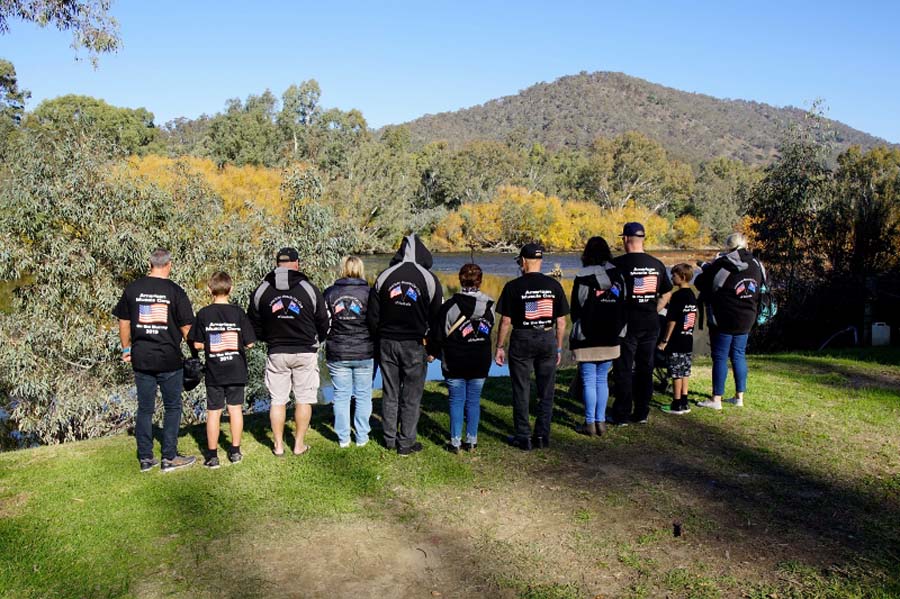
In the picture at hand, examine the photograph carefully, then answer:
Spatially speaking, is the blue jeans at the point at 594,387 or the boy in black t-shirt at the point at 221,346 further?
the blue jeans at the point at 594,387

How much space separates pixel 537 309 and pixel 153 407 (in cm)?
344

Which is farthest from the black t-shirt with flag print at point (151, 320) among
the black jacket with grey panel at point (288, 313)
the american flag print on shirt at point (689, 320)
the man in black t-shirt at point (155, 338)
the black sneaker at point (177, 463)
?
the american flag print on shirt at point (689, 320)

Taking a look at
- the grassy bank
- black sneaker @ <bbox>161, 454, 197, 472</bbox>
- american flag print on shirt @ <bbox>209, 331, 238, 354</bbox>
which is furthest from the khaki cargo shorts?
black sneaker @ <bbox>161, 454, 197, 472</bbox>

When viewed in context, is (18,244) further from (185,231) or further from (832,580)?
(832,580)

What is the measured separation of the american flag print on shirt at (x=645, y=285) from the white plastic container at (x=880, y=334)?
10.1 meters

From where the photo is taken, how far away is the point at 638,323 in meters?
6.74

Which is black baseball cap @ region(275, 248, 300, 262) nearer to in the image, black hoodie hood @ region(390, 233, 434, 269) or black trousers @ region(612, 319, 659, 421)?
black hoodie hood @ region(390, 233, 434, 269)

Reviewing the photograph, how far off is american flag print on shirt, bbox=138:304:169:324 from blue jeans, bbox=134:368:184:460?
45cm

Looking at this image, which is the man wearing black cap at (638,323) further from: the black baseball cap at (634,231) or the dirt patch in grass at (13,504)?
the dirt patch in grass at (13,504)

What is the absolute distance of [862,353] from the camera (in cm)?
1209

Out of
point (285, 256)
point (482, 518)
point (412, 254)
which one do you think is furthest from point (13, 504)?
point (412, 254)

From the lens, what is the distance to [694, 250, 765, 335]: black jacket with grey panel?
736 centimetres


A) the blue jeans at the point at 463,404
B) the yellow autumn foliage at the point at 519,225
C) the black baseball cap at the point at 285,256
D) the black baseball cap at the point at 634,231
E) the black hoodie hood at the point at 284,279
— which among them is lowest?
the blue jeans at the point at 463,404

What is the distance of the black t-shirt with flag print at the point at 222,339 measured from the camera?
569cm
